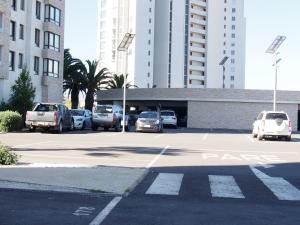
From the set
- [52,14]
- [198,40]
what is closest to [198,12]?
[198,40]

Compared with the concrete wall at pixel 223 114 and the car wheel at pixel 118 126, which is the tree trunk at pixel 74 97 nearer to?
the concrete wall at pixel 223 114

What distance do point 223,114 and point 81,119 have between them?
1970cm

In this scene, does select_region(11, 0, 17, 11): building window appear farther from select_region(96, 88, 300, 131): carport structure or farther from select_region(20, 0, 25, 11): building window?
select_region(96, 88, 300, 131): carport structure

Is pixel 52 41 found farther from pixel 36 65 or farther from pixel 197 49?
pixel 197 49

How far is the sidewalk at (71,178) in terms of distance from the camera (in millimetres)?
10758

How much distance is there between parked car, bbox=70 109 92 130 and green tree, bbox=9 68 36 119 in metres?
3.45

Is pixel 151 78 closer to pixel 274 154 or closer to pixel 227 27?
pixel 227 27

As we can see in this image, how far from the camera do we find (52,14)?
2034 inches

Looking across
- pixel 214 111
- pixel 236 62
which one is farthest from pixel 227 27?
pixel 214 111

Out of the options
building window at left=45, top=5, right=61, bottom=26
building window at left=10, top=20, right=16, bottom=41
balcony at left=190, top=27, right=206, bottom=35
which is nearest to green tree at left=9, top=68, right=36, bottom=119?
building window at left=10, top=20, right=16, bottom=41

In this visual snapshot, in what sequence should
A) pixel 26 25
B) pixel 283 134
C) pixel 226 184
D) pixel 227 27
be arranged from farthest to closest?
pixel 227 27 < pixel 26 25 < pixel 283 134 < pixel 226 184

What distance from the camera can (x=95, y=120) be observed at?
3966cm

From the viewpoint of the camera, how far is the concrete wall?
5600cm

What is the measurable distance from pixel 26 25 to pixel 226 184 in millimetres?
38176
